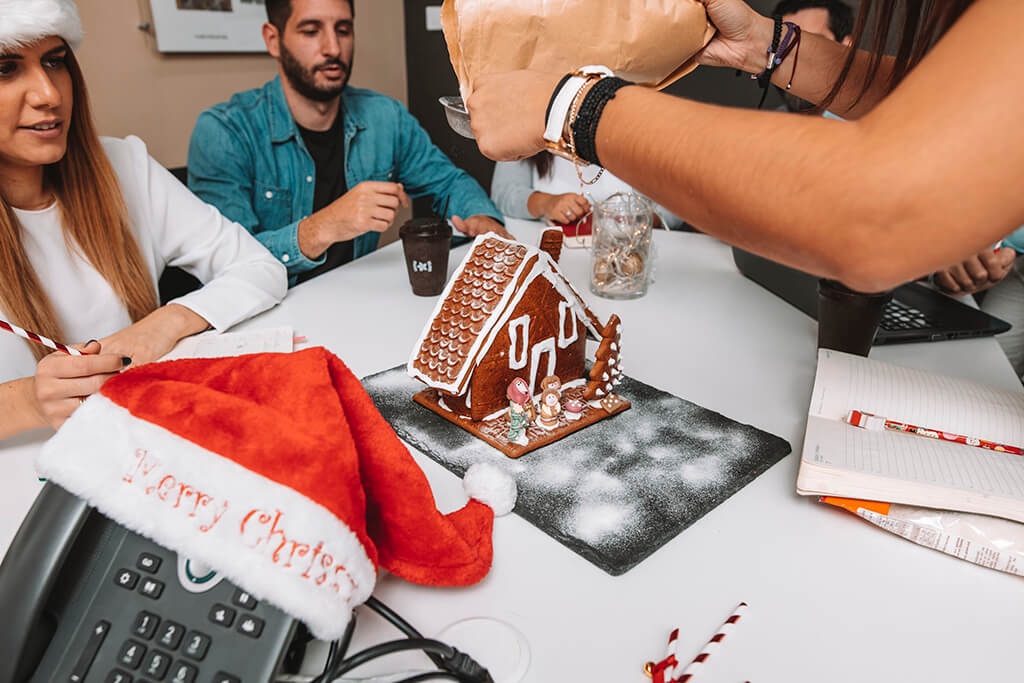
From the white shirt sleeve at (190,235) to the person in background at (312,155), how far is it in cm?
19

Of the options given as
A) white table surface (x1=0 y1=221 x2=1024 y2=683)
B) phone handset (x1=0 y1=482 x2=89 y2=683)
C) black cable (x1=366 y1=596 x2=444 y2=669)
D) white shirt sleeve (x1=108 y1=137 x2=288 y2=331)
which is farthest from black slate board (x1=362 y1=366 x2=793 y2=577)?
white shirt sleeve (x1=108 y1=137 x2=288 y2=331)

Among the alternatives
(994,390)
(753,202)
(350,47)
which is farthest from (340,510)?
(350,47)

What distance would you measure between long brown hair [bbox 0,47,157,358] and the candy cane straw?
1.08m

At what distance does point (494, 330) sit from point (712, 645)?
430 millimetres

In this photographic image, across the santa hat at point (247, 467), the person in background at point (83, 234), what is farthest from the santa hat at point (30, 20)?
the santa hat at point (247, 467)

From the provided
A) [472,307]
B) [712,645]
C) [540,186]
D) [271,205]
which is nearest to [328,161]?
[271,205]

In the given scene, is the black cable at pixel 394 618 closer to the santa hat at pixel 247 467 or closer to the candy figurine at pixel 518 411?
the santa hat at pixel 247 467

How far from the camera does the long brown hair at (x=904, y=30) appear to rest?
2.24ft

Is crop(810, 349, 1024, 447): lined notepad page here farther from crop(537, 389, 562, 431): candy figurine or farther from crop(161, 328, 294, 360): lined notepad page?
crop(161, 328, 294, 360): lined notepad page

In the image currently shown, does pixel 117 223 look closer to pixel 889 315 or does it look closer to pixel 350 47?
pixel 350 47

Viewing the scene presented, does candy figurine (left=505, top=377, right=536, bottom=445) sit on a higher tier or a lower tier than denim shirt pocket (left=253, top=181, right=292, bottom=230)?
higher

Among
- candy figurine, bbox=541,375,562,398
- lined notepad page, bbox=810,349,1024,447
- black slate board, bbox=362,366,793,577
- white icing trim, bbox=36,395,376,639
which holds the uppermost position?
white icing trim, bbox=36,395,376,639

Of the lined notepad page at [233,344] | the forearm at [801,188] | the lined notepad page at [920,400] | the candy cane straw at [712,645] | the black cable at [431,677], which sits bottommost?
the lined notepad page at [233,344]

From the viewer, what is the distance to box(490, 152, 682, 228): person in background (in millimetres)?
1933
